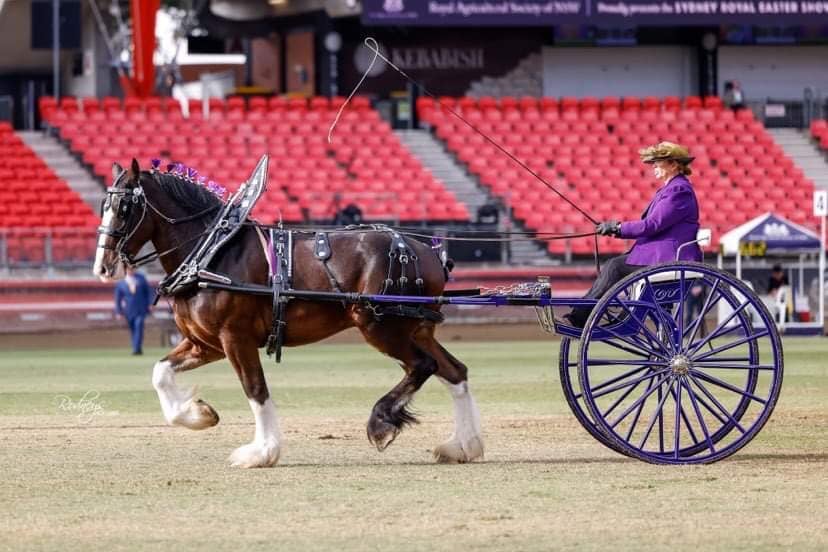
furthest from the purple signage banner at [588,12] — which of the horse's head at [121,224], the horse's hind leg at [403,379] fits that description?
the horse's hind leg at [403,379]

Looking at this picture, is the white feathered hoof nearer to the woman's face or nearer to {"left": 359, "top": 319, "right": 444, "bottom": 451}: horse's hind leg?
{"left": 359, "top": 319, "right": 444, "bottom": 451}: horse's hind leg

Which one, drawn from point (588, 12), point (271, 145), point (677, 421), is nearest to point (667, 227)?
point (677, 421)

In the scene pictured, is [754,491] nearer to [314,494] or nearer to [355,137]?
[314,494]

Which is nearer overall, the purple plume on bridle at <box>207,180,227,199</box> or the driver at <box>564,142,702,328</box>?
the driver at <box>564,142,702,328</box>

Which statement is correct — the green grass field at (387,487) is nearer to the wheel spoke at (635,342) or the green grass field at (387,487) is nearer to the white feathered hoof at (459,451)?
the white feathered hoof at (459,451)

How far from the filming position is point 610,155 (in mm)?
39625

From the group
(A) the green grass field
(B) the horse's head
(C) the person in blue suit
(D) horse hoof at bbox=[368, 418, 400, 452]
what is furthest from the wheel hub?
(C) the person in blue suit

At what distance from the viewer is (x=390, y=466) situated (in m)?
12.1

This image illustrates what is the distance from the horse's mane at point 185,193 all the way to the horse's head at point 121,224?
0.68 feet

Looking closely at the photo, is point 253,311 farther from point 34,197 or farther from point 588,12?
point 588,12

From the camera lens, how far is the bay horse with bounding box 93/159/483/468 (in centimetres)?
1220

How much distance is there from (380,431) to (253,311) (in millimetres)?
1291

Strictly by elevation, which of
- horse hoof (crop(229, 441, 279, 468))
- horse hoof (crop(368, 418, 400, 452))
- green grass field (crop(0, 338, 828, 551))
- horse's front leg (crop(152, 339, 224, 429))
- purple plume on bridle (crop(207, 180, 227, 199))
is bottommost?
green grass field (crop(0, 338, 828, 551))

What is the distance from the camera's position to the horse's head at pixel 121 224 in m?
12.4
